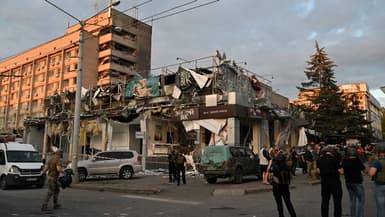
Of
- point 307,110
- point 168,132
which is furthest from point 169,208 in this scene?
point 307,110

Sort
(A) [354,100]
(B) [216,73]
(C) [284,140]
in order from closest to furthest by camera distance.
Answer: (B) [216,73], (C) [284,140], (A) [354,100]

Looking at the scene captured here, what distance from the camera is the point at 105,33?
218 ft

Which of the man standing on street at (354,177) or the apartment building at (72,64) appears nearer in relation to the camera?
the man standing on street at (354,177)

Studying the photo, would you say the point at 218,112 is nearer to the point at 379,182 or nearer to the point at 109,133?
the point at 109,133

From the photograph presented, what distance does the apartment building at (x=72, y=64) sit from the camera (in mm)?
65062

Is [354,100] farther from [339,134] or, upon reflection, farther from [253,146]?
[253,146]

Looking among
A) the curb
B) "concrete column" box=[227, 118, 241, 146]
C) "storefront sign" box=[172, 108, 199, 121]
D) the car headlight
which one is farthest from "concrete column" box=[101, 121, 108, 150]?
the car headlight

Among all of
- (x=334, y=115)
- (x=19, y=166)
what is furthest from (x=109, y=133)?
(x=334, y=115)

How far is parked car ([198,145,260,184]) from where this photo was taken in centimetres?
1738

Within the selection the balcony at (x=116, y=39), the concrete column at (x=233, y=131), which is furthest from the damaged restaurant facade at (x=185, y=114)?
the balcony at (x=116, y=39)

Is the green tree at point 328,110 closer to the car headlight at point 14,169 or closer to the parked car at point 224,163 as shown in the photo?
the parked car at point 224,163

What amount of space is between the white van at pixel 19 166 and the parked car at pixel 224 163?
782 centimetres

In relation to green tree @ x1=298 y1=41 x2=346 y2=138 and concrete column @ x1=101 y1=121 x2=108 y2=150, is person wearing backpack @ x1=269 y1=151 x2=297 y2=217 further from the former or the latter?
green tree @ x1=298 y1=41 x2=346 y2=138

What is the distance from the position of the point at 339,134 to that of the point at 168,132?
20123 mm
